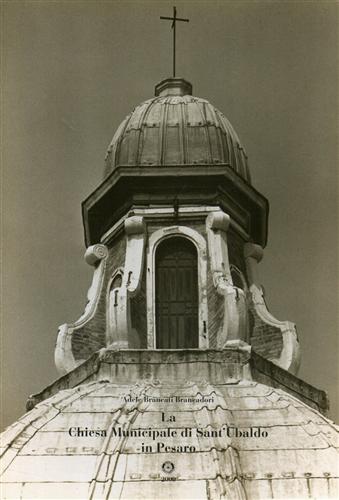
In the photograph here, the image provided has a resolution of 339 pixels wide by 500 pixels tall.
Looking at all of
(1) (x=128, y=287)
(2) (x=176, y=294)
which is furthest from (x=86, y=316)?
(2) (x=176, y=294)

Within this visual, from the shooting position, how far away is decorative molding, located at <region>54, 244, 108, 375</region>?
1657 inches

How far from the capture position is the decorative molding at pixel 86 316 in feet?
138

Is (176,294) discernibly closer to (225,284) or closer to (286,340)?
(225,284)

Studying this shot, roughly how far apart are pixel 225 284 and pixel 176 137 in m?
4.91

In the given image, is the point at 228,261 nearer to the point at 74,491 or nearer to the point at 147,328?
the point at 147,328

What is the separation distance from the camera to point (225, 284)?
41875 mm

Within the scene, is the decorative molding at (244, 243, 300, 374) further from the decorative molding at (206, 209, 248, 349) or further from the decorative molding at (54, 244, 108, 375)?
the decorative molding at (54, 244, 108, 375)

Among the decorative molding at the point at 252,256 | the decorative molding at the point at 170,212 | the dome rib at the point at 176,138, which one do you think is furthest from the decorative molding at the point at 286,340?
the dome rib at the point at 176,138

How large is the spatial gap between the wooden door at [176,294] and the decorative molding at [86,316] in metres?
1.81

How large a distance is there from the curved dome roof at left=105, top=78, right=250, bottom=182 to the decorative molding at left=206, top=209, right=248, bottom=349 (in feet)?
5.77

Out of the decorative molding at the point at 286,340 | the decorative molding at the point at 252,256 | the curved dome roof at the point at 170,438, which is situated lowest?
the curved dome roof at the point at 170,438

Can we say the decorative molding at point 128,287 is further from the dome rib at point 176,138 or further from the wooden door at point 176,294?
the dome rib at point 176,138

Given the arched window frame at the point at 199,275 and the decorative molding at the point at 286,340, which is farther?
the decorative molding at the point at 286,340

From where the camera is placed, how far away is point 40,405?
38875mm
